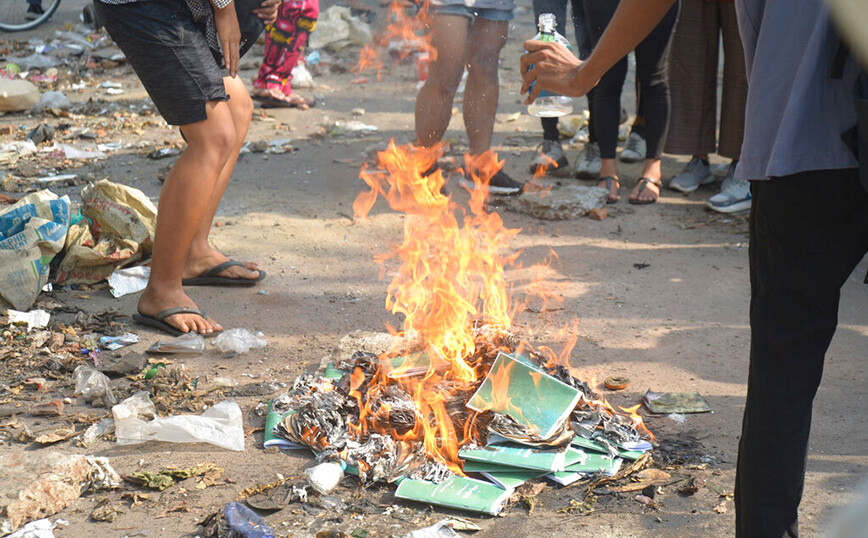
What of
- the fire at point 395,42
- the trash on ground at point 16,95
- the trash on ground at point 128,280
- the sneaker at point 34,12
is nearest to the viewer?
the trash on ground at point 128,280

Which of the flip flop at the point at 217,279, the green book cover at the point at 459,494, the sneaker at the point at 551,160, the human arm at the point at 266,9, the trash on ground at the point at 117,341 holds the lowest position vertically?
the trash on ground at the point at 117,341

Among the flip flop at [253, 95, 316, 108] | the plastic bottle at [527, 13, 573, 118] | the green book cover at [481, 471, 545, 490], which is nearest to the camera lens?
the green book cover at [481, 471, 545, 490]

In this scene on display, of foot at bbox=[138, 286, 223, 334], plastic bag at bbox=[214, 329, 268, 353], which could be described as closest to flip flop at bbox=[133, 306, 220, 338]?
foot at bbox=[138, 286, 223, 334]

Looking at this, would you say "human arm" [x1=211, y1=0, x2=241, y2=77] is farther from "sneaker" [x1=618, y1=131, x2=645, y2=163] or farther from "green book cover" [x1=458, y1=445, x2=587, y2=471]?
"sneaker" [x1=618, y1=131, x2=645, y2=163]

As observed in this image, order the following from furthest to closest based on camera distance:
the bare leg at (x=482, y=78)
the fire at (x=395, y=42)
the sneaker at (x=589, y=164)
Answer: the fire at (x=395, y=42)
the sneaker at (x=589, y=164)
the bare leg at (x=482, y=78)

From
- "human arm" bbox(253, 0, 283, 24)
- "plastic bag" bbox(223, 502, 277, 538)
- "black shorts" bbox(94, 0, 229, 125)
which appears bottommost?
"plastic bag" bbox(223, 502, 277, 538)

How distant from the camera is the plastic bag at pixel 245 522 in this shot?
2.51 meters

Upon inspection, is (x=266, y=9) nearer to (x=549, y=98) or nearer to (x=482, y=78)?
(x=549, y=98)

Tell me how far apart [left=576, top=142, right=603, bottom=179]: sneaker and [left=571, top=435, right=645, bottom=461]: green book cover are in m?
3.59

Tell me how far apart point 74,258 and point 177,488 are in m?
2.11

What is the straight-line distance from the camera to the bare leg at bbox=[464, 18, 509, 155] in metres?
5.54

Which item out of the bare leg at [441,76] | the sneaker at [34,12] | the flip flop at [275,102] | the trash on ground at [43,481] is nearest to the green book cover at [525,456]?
the trash on ground at [43,481]

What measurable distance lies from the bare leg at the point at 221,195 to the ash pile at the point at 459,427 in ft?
4.16

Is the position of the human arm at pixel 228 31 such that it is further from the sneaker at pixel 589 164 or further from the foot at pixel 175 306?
the sneaker at pixel 589 164
